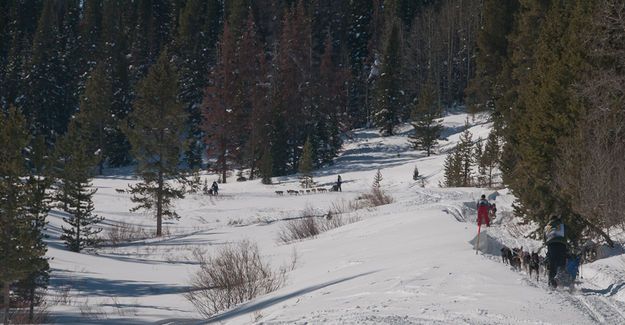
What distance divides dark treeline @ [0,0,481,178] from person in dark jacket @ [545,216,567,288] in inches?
1365

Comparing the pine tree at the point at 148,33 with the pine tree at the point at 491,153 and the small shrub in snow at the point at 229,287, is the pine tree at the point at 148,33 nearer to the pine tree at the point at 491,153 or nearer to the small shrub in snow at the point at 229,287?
the pine tree at the point at 491,153

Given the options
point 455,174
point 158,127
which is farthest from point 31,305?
point 455,174

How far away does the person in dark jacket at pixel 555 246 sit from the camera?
29.7ft

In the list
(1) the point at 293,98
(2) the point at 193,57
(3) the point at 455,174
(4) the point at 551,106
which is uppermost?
A: (2) the point at 193,57

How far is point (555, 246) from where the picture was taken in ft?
30.6

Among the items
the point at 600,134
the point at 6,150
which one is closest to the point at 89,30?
the point at 6,150

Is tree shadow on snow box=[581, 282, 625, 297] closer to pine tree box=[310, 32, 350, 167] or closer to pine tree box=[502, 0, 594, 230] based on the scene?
pine tree box=[502, 0, 594, 230]

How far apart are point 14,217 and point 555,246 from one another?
11.8 metres

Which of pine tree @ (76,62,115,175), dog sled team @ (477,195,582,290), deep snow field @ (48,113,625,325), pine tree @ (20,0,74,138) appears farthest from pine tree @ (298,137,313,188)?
dog sled team @ (477,195,582,290)

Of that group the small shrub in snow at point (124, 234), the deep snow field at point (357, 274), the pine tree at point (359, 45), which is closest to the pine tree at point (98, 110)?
the deep snow field at point (357, 274)

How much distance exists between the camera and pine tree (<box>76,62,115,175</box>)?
53594mm

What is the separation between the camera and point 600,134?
13102 mm

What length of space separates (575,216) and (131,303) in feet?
36.1

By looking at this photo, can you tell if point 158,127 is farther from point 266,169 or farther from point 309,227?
point 266,169
